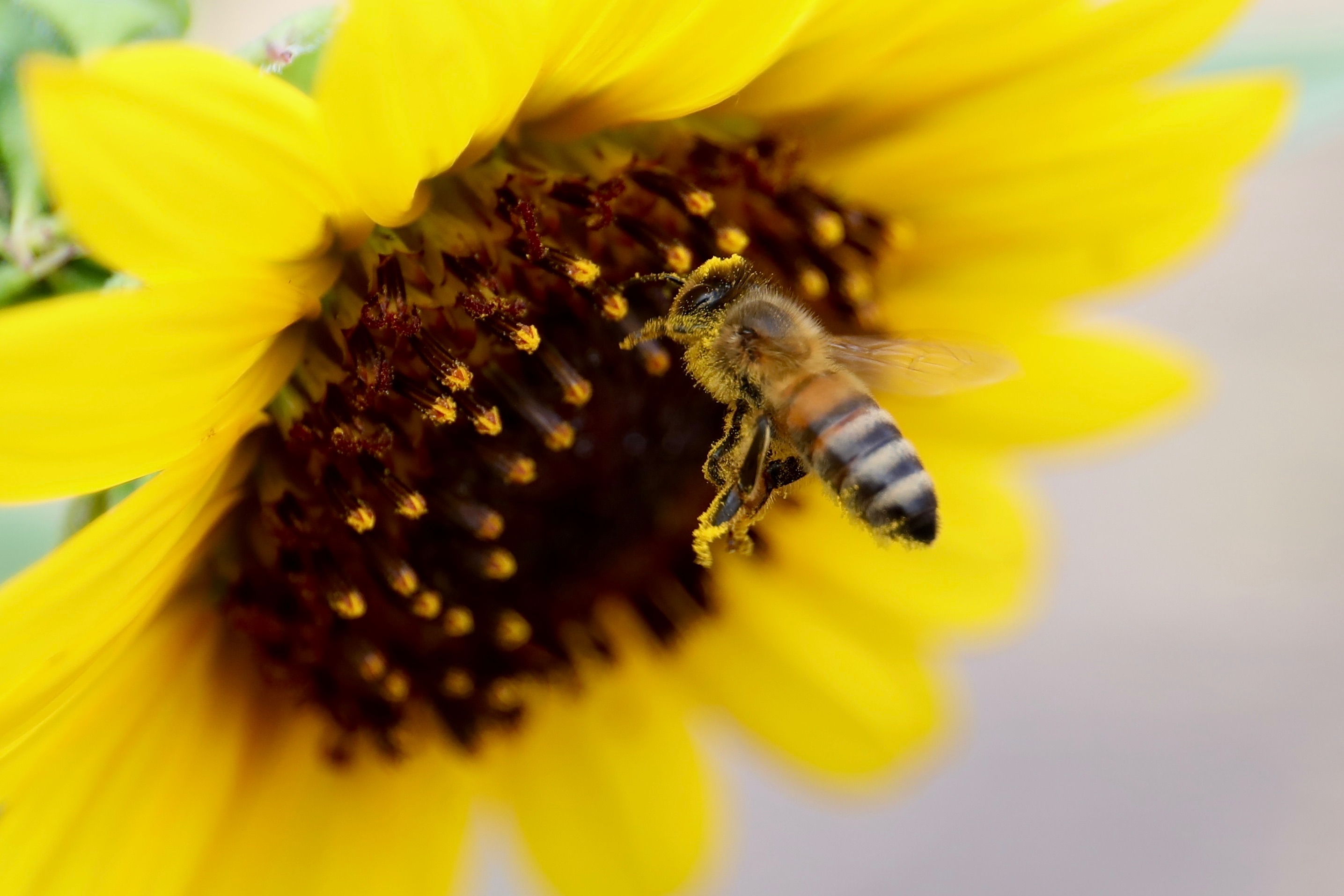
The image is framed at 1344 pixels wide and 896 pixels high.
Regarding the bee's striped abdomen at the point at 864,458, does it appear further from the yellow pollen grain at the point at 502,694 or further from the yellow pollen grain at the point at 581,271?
the yellow pollen grain at the point at 502,694

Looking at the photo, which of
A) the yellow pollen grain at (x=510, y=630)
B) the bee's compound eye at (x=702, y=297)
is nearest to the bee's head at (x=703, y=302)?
the bee's compound eye at (x=702, y=297)

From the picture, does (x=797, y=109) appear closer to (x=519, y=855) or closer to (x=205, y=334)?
(x=205, y=334)

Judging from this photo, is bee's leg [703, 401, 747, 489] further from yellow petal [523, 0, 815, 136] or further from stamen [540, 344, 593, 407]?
yellow petal [523, 0, 815, 136]

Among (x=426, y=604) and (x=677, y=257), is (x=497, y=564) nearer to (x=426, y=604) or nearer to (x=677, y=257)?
(x=426, y=604)

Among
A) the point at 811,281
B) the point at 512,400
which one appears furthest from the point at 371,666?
the point at 811,281

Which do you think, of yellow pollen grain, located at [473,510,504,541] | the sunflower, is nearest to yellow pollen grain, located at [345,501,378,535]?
the sunflower

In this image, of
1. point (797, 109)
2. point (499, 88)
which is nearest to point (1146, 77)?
point (797, 109)
